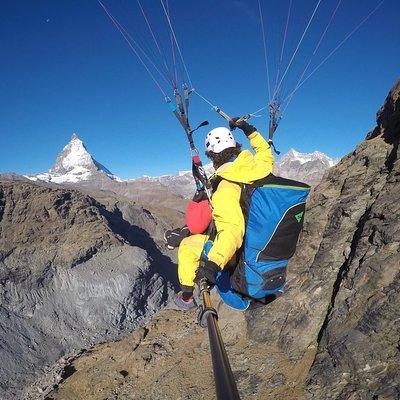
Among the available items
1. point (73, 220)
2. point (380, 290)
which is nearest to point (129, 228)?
point (73, 220)

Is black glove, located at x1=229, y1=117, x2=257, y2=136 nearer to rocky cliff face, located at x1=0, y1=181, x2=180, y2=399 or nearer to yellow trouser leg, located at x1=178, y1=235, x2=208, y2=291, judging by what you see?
yellow trouser leg, located at x1=178, y1=235, x2=208, y2=291

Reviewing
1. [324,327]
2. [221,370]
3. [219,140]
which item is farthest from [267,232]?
[324,327]

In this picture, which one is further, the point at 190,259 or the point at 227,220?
the point at 190,259

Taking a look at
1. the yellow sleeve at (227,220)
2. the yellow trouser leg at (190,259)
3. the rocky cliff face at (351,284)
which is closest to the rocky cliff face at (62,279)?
the rocky cliff face at (351,284)

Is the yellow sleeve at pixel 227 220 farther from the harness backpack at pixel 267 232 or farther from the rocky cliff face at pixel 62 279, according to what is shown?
the rocky cliff face at pixel 62 279

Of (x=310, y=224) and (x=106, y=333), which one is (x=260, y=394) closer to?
(x=310, y=224)

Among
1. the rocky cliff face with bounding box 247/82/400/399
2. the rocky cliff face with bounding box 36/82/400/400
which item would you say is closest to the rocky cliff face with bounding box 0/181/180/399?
the rocky cliff face with bounding box 36/82/400/400

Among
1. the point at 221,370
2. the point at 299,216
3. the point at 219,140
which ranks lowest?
the point at 221,370

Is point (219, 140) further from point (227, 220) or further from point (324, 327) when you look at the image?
point (324, 327)
